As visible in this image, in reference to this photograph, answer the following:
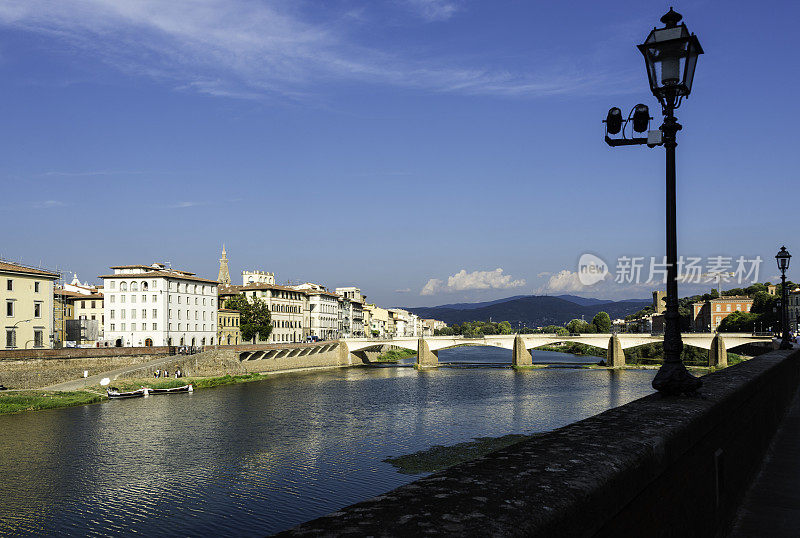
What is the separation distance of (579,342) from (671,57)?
82.3 metres

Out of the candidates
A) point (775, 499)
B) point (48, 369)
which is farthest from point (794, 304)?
point (775, 499)

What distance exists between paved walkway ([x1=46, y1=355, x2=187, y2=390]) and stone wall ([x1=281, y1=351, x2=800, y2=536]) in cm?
5615

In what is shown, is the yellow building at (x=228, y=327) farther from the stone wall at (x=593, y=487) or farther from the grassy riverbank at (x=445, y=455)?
the stone wall at (x=593, y=487)

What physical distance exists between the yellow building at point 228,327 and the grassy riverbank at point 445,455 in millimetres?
72347

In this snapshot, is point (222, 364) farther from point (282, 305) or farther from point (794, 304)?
point (794, 304)

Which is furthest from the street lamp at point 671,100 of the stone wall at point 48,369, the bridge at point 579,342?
the bridge at point 579,342

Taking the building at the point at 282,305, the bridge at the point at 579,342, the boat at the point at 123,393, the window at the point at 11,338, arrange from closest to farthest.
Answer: the boat at the point at 123,393 → the window at the point at 11,338 → the bridge at the point at 579,342 → the building at the point at 282,305

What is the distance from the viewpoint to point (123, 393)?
52.6 metres

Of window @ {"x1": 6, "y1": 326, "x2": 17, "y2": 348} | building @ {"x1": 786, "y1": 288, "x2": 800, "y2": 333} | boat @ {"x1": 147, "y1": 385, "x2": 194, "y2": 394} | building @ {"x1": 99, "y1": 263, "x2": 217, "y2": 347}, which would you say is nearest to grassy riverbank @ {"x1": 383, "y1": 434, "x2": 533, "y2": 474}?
boat @ {"x1": 147, "y1": 385, "x2": 194, "y2": 394}

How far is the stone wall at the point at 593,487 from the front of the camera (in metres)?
3.20

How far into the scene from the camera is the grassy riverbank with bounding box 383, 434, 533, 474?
93.0 ft

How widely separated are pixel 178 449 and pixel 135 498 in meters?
8.53

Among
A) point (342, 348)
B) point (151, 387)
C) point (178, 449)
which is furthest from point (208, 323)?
point (178, 449)

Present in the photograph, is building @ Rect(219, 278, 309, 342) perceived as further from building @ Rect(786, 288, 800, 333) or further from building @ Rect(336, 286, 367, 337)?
building @ Rect(786, 288, 800, 333)
